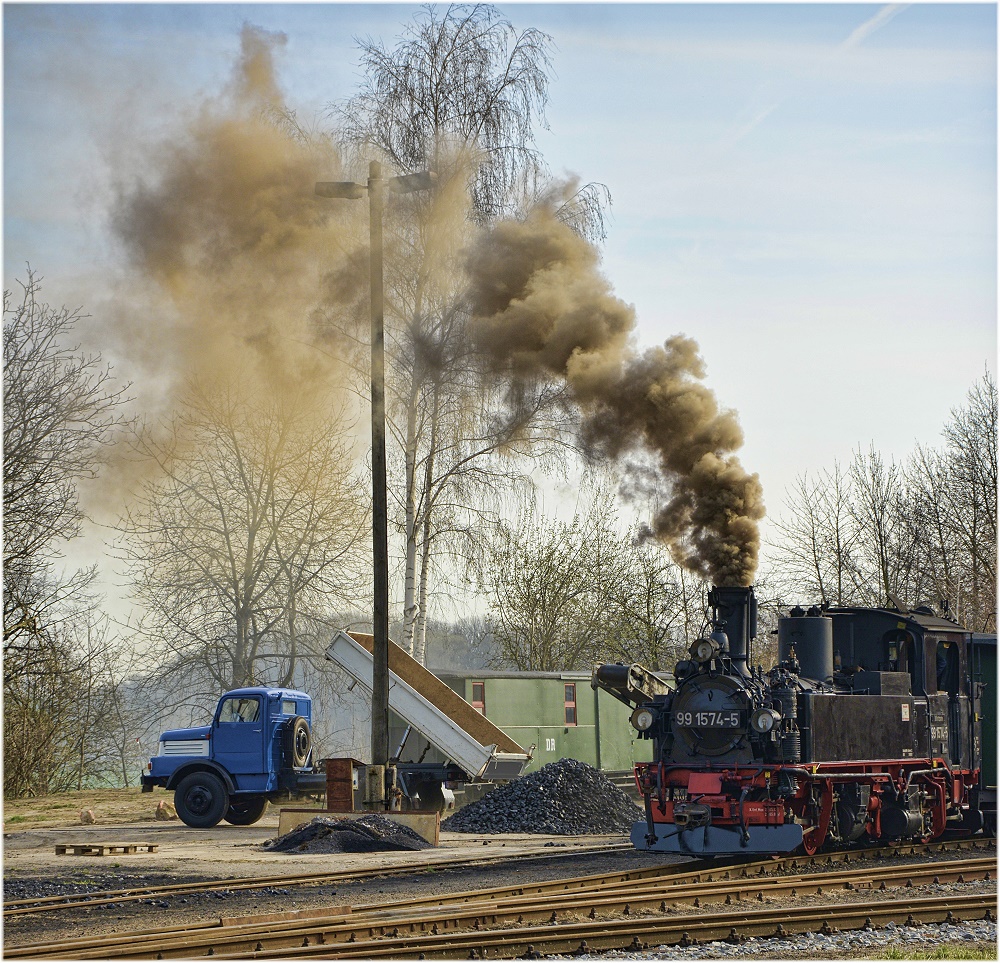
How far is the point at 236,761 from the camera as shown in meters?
18.6

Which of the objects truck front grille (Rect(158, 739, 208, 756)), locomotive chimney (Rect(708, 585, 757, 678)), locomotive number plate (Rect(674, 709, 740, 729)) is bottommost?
truck front grille (Rect(158, 739, 208, 756))

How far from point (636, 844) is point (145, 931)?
565 centimetres

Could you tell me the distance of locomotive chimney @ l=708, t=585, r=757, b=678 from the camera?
1295 cm

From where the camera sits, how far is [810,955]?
26.7ft

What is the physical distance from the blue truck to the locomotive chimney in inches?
320

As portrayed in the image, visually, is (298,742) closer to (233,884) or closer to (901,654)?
(233,884)

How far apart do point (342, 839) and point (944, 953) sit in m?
8.46

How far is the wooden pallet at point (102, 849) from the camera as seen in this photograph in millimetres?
14898

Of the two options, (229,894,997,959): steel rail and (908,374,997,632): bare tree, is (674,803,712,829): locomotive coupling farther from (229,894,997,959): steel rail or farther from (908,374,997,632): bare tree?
(908,374,997,632): bare tree

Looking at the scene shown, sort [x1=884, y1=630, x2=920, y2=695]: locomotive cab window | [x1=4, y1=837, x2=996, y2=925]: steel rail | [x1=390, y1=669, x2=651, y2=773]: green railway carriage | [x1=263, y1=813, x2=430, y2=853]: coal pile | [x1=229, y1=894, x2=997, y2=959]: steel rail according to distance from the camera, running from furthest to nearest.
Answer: [x1=390, y1=669, x2=651, y2=773]: green railway carriage, [x1=263, y1=813, x2=430, y2=853]: coal pile, [x1=884, y1=630, x2=920, y2=695]: locomotive cab window, [x1=4, y1=837, x2=996, y2=925]: steel rail, [x1=229, y1=894, x2=997, y2=959]: steel rail

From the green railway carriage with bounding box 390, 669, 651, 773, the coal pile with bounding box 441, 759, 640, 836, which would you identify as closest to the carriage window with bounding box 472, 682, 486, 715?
the green railway carriage with bounding box 390, 669, 651, 773

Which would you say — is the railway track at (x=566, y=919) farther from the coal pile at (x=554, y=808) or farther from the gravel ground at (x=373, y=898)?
the coal pile at (x=554, y=808)

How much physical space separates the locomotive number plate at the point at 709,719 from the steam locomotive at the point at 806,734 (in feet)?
0.04

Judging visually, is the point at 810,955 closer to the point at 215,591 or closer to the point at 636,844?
the point at 636,844
